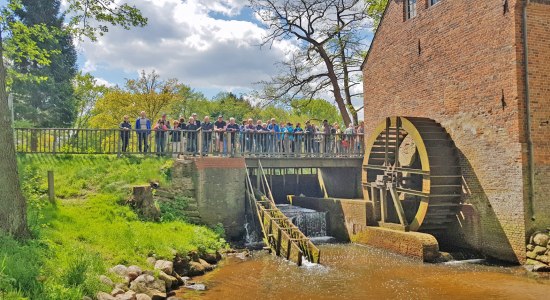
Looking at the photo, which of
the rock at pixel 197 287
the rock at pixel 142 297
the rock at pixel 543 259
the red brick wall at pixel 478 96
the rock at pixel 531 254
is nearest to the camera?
the rock at pixel 142 297

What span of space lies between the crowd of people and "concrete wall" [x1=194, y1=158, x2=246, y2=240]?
0.61 meters

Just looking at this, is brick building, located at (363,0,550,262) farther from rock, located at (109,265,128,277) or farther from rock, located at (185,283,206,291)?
rock, located at (109,265,128,277)

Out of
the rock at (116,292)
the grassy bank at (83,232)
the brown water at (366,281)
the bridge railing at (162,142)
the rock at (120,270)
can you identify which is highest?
the bridge railing at (162,142)

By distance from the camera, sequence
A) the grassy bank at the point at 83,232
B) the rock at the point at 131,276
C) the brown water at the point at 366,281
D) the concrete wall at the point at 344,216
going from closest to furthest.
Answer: the grassy bank at the point at 83,232 < the rock at the point at 131,276 < the brown water at the point at 366,281 < the concrete wall at the point at 344,216

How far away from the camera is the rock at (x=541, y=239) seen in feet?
30.3

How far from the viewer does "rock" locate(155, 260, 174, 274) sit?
7.77 metres

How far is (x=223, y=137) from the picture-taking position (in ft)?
43.4

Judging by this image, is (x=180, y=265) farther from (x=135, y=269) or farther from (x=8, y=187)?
(x=8, y=187)

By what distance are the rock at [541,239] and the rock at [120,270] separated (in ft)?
26.7

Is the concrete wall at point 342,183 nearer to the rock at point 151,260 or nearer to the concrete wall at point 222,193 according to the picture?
the concrete wall at point 222,193

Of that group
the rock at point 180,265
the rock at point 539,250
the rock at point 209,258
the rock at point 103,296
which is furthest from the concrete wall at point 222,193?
the rock at point 539,250

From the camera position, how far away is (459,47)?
11836 mm

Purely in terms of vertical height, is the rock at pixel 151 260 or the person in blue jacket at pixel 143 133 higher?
the person in blue jacket at pixel 143 133

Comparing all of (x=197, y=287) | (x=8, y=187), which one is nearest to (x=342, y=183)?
(x=197, y=287)
